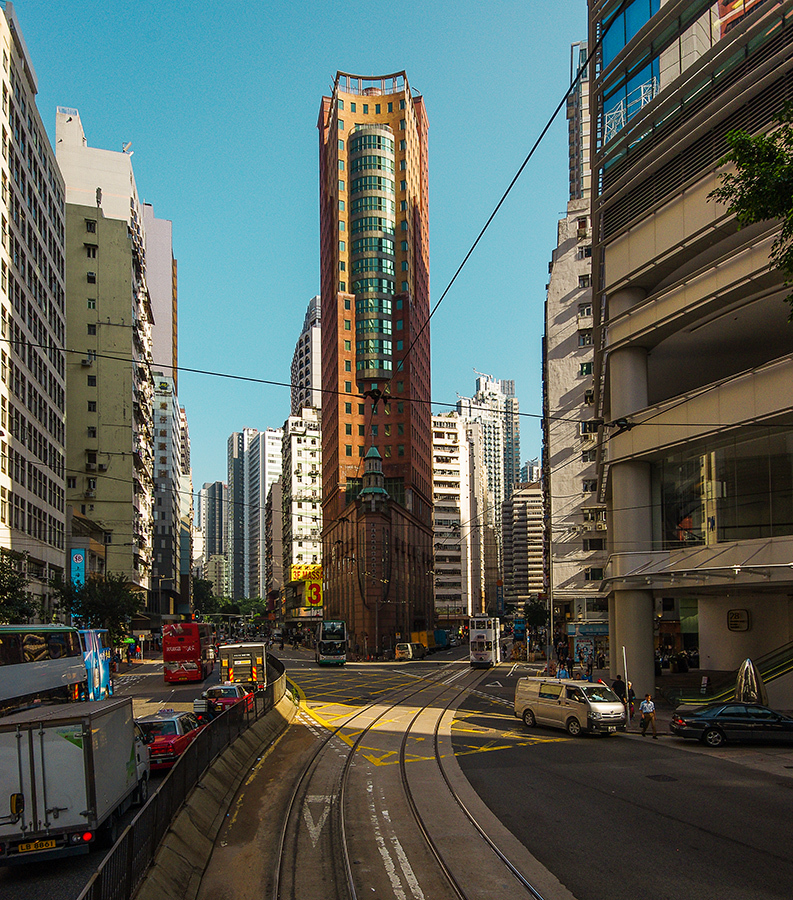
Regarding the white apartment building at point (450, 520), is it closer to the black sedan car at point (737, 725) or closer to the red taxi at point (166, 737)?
the black sedan car at point (737, 725)

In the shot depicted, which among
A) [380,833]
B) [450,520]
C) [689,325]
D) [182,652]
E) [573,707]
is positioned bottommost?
[182,652]

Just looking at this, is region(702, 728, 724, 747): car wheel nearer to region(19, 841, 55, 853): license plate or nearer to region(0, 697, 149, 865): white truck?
region(0, 697, 149, 865): white truck

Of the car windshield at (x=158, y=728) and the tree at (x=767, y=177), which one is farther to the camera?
the car windshield at (x=158, y=728)

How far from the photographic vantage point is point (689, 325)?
35.6 m

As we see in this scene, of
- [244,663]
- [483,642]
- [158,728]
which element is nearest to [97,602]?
[244,663]

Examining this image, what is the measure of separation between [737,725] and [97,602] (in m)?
51.7

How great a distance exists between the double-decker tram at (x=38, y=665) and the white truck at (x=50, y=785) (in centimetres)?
940

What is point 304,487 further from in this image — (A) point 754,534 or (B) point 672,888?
(B) point 672,888

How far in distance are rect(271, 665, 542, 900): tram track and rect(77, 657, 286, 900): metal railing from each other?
6.32ft

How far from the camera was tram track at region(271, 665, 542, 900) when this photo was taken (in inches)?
490

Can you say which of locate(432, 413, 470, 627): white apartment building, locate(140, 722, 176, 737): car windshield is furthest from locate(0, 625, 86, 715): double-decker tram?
locate(432, 413, 470, 627): white apartment building

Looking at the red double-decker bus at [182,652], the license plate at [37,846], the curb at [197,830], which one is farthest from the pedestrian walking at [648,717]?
the red double-decker bus at [182,652]

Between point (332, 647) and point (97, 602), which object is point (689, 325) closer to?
point (332, 647)

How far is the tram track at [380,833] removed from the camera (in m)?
12.5
